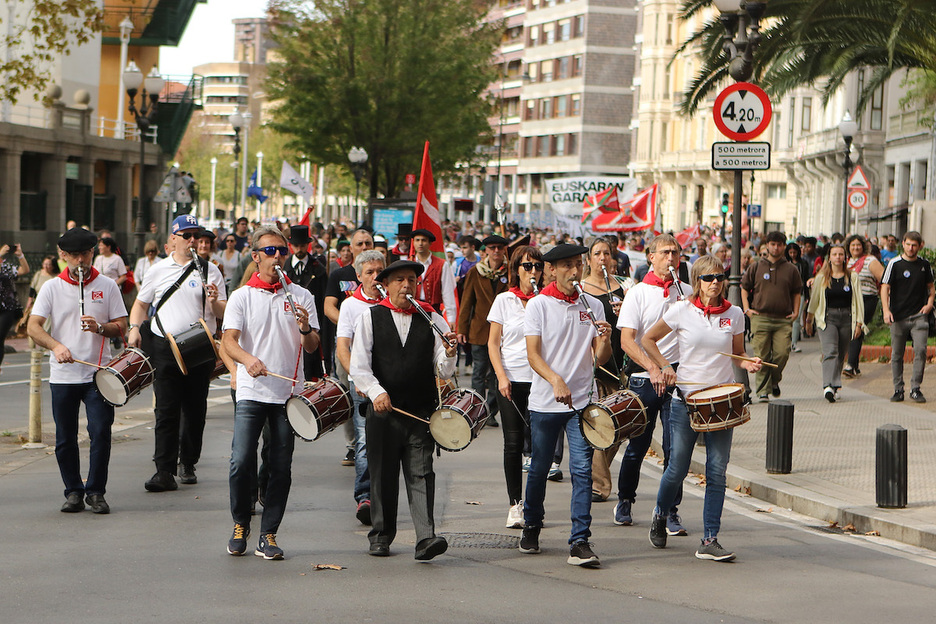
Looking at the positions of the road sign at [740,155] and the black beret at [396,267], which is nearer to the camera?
the black beret at [396,267]

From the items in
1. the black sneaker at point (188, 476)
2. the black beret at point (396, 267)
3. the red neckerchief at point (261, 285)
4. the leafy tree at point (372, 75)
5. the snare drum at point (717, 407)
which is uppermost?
the leafy tree at point (372, 75)

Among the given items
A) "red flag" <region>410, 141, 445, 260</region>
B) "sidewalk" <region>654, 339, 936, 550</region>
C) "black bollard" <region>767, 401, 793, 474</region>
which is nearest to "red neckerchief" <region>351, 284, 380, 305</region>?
"red flag" <region>410, 141, 445, 260</region>

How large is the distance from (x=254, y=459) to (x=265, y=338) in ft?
2.36

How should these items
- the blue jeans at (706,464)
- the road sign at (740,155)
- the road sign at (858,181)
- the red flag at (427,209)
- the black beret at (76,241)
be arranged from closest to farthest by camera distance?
the blue jeans at (706,464) < the black beret at (76,241) < the red flag at (427,209) < the road sign at (740,155) < the road sign at (858,181)

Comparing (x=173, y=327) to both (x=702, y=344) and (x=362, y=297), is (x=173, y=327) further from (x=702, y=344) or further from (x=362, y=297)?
(x=702, y=344)

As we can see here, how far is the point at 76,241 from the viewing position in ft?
30.7

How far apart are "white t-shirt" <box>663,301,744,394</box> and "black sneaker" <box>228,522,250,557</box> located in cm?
272

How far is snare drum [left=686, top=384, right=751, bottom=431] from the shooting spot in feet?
26.6

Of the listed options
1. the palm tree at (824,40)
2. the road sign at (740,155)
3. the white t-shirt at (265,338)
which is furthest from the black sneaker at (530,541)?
the palm tree at (824,40)

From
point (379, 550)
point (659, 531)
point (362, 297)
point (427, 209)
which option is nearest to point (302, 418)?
point (379, 550)

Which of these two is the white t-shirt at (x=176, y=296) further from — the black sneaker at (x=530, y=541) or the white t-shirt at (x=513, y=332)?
the black sneaker at (x=530, y=541)

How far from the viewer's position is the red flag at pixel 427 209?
12562 mm

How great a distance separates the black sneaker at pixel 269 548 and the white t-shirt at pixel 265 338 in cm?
77

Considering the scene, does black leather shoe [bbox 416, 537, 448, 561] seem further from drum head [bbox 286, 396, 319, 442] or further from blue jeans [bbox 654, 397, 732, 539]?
blue jeans [bbox 654, 397, 732, 539]
